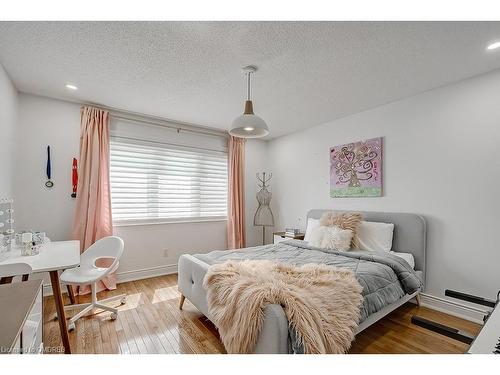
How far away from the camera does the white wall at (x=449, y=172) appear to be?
2275 mm

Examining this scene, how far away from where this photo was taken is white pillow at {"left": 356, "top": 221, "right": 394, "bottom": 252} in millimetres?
Result: 2779

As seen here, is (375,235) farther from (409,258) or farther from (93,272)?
(93,272)

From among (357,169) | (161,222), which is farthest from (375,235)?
(161,222)

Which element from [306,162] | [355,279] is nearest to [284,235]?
[306,162]

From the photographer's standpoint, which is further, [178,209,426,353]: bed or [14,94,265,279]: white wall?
[14,94,265,279]: white wall

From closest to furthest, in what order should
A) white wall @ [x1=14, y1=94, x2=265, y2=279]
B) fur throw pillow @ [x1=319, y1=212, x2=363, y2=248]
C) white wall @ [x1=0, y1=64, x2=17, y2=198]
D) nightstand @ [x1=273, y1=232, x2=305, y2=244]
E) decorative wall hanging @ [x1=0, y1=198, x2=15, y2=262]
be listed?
decorative wall hanging @ [x1=0, y1=198, x2=15, y2=262]
white wall @ [x1=0, y1=64, x2=17, y2=198]
white wall @ [x1=14, y1=94, x2=265, y2=279]
fur throw pillow @ [x1=319, y1=212, x2=363, y2=248]
nightstand @ [x1=273, y1=232, x2=305, y2=244]

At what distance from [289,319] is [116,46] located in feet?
7.57

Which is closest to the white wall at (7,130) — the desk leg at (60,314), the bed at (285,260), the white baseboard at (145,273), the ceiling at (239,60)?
the ceiling at (239,60)

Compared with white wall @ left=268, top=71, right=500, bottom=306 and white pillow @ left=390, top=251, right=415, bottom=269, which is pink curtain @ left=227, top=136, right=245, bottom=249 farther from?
white pillow @ left=390, top=251, right=415, bottom=269

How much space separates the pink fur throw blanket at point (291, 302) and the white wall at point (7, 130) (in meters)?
2.23

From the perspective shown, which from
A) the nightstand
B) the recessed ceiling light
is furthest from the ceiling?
the nightstand

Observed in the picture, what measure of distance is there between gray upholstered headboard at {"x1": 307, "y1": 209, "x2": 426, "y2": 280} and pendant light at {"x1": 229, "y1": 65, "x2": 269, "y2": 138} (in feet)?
6.20

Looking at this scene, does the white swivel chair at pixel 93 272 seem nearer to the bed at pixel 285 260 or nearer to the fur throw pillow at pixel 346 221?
the bed at pixel 285 260
